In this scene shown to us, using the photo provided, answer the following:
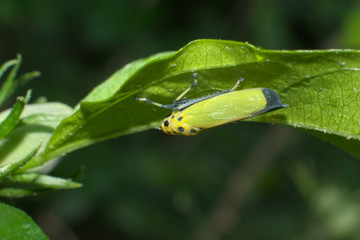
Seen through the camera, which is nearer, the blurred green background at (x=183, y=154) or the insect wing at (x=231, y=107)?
the insect wing at (x=231, y=107)

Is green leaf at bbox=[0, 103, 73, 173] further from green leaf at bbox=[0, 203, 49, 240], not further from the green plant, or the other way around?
green leaf at bbox=[0, 203, 49, 240]

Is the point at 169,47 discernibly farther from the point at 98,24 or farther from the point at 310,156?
the point at 310,156

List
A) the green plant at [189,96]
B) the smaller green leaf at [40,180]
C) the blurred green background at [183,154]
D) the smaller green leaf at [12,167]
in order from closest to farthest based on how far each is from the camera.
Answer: the green plant at [189,96]
the smaller green leaf at [12,167]
the smaller green leaf at [40,180]
the blurred green background at [183,154]

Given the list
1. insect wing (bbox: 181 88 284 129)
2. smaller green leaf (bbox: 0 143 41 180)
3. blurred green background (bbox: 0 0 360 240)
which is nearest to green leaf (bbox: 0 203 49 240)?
smaller green leaf (bbox: 0 143 41 180)

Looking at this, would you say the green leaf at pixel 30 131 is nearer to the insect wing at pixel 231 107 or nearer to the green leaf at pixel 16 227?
the green leaf at pixel 16 227

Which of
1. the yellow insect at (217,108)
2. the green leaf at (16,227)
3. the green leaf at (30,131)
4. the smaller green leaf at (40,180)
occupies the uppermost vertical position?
the yellow insect at (217,108)

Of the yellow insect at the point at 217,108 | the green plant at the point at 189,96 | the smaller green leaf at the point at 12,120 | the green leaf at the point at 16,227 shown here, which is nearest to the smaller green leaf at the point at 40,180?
the green plant at the point at 189,96

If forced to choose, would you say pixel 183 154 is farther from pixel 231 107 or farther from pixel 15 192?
pixel 15 192
